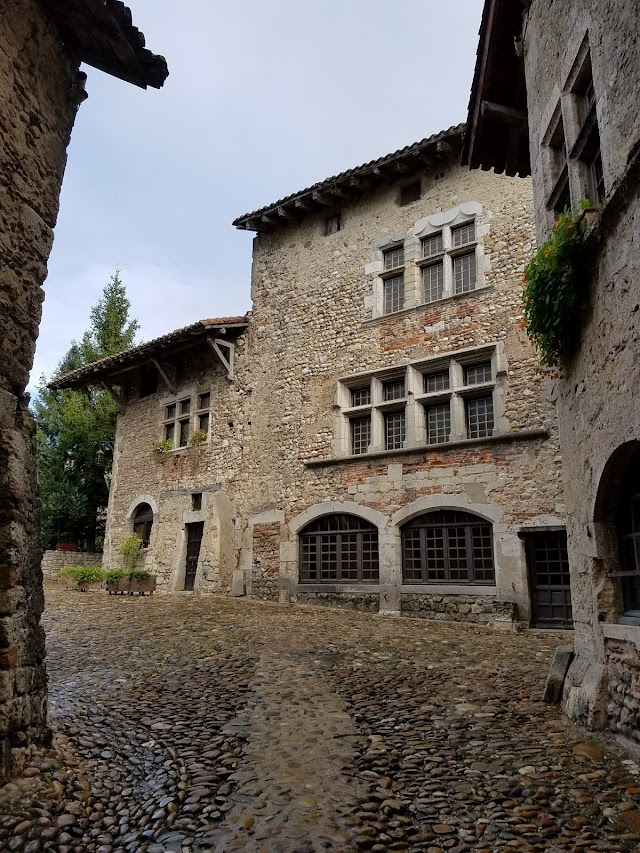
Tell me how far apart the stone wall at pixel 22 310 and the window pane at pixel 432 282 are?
9385 millimetres

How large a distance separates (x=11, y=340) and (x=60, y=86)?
1.83 m

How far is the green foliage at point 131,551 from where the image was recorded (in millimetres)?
16031

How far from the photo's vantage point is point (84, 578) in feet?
48.9

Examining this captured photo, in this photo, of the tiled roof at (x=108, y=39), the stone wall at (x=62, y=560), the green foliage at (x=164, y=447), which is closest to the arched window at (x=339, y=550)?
the green foliage at (x=164, y=447)

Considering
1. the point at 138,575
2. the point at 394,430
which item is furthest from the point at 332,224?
the point at 138,575

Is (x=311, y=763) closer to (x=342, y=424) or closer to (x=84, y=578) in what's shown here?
(x=342, y=424)

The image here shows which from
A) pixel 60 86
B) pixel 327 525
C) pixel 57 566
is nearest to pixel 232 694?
pixel 60 86

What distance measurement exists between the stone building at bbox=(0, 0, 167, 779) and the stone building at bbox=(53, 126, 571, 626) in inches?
320

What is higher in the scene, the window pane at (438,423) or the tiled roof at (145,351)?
the tiled roof at (145,351)

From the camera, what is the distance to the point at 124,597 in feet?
44.3

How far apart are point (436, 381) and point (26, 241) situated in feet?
30.5

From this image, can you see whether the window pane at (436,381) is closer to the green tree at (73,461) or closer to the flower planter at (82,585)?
the flower planter at (82,585)

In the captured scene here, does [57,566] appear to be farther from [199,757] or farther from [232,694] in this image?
[199,757]

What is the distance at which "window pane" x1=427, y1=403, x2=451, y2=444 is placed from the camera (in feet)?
37.4
